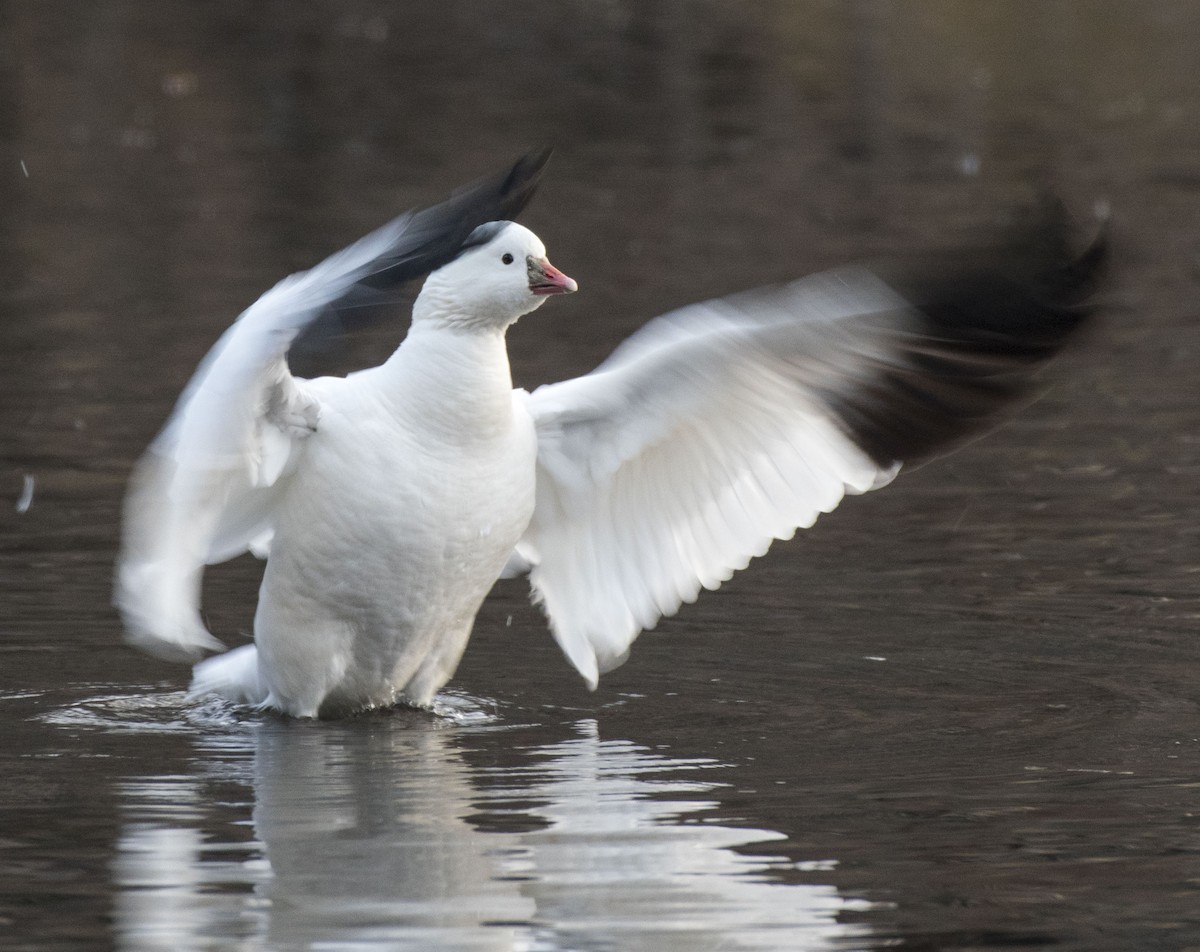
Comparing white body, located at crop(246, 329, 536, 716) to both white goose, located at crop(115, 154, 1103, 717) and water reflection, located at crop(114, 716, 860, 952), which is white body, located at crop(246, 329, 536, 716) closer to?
white goose, located at crop(115, 154, 1103, 717)

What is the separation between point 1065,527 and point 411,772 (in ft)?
13.3

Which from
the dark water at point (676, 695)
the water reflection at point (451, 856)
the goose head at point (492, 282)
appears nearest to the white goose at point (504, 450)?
the goose head at point (492, 282)

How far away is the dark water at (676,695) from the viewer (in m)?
5.60

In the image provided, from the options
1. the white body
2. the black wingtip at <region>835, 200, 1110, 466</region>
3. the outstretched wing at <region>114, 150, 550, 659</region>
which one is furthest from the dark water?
the black wingtip at <region>835, 200, 1110, 466</region>

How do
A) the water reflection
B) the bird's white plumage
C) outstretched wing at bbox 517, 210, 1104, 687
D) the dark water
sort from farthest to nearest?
the bird's white plumage → outstretched wing at bbox 517, 210, 1104, 687 → the dark water → the water reflection

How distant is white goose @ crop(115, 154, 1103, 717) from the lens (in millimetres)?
6547

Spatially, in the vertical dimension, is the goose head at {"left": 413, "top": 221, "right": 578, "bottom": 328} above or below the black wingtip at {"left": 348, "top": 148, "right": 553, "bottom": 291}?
below

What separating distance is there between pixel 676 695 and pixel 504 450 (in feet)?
3.78

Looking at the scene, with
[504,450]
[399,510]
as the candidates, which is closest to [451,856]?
[399,510]

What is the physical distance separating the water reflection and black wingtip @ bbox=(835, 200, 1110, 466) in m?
1.23

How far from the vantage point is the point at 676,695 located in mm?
7785

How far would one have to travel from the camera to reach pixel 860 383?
7.11m

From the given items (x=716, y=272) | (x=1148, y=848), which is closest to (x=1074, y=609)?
(x=1148, y=848)

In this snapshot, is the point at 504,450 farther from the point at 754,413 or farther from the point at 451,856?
the point at 451,856
